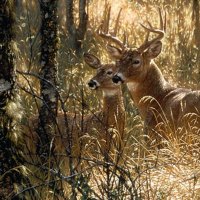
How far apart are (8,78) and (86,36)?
29.7ft

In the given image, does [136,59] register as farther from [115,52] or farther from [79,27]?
[79,27]

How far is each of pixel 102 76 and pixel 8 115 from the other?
4.26m

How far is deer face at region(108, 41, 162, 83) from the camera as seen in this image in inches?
402

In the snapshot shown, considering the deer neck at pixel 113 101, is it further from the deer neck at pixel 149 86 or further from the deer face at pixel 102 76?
the deer neck at pixel 149 86

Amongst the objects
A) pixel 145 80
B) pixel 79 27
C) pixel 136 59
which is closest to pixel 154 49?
pixel 136 59

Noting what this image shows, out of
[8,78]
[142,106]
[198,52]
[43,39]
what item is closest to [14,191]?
[8,78]

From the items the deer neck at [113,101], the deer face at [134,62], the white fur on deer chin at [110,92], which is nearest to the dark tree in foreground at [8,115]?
the deer neck at [113,101]

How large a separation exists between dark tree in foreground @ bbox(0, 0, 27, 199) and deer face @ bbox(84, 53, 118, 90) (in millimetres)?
3913

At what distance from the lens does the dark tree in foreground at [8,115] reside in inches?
233

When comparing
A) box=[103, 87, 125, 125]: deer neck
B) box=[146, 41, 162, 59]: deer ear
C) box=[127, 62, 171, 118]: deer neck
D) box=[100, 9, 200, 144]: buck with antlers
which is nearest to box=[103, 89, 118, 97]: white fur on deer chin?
box=[103, 87, 125, 125]: deer neck

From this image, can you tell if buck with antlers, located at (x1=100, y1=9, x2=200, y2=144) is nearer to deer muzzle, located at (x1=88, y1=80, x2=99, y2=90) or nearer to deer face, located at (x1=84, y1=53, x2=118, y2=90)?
deer face, located at (x1=84, y1=53, x2=118, y2=90)

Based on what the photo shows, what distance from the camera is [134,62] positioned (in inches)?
407

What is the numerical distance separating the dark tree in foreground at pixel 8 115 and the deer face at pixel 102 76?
3913 millimetres

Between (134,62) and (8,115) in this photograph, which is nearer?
(8,115)
